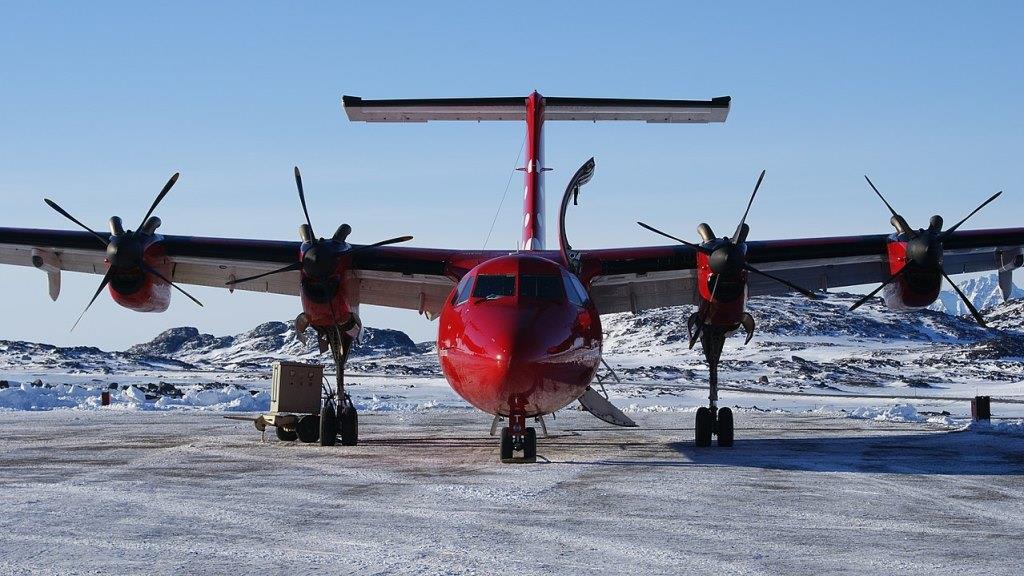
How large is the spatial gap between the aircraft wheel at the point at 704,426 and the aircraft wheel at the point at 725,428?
0.62 feet

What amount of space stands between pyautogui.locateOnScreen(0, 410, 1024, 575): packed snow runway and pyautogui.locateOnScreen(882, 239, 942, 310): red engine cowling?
2.85 m

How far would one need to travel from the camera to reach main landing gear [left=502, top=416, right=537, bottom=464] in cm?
1566

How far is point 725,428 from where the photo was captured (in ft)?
67.6

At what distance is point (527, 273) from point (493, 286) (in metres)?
0.55

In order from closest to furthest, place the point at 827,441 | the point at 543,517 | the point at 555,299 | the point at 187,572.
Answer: the point at 187,572, the point at 543,517, the point at 555,299, the point at 827,441

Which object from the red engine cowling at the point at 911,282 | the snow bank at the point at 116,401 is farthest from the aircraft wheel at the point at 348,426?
the snow bank at the point at 116,401

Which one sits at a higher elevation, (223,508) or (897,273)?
(897,273)

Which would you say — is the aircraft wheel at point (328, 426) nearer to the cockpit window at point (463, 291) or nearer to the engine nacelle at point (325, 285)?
the engine nacelle at point (325, 285)

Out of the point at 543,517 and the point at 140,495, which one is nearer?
the point at 543,517

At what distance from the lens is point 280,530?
29.5ft

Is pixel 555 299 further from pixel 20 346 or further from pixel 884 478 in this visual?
pixel 20 346

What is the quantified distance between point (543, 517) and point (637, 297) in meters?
13.0

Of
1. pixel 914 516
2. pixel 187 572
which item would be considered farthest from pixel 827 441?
pixel 187 572

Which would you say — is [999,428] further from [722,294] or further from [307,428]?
[307,428]
